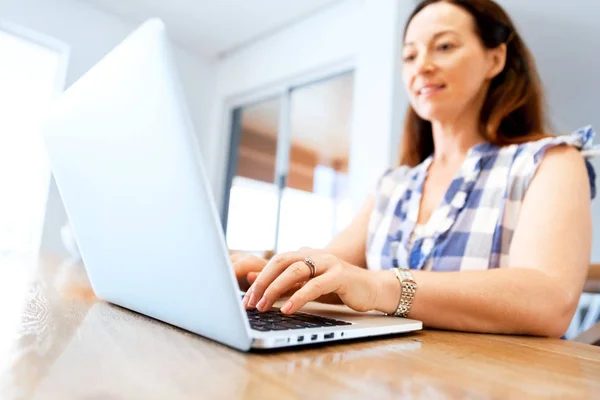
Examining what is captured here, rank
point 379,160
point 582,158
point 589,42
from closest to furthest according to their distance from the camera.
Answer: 1. point 582,158
2. point 379,160
3. point 589,42

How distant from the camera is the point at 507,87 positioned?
1.01 m

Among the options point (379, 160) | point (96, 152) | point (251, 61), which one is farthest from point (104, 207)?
point (251, 61)

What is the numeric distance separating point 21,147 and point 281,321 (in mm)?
2929

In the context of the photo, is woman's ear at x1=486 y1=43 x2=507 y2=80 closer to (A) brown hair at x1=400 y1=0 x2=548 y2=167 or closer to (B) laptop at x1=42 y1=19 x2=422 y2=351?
(A) brown hair at x1=400 y1=0 x2=548 y2=167

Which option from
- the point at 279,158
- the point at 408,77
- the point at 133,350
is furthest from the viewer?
the point at 279,158

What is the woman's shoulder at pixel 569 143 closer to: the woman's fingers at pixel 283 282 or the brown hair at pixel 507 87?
the brown hair at pixel 507 87

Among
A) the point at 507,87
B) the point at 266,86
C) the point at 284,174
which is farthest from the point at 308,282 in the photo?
the point at 266,86

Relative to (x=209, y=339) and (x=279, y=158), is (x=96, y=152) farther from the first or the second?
(x=279, y=158)

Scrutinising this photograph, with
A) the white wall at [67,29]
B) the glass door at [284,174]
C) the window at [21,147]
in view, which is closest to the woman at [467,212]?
the white wall at [67,29]

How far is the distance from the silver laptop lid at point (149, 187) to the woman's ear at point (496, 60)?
92 cm

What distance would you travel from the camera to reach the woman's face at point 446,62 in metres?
0.94

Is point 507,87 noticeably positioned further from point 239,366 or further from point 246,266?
point 239,366

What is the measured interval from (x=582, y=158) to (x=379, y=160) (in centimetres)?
154

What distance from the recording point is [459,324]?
52 centimetres
